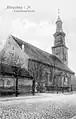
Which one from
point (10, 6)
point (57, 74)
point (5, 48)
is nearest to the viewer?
point (10, 6)

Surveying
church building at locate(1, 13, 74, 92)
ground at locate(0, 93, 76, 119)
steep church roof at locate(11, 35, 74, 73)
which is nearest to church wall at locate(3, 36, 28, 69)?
church building at locate(1, 13, 74, 92)

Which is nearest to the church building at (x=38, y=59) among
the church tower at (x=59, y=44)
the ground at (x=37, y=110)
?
the church tower at (x=59, y=44)

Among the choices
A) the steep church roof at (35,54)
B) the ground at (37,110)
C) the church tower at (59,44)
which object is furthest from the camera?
the church tower at (59,44)

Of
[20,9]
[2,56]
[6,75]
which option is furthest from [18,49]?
[20,9]

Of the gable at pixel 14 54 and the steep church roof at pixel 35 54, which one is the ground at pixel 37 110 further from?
the steep church roof at pixel 35 54

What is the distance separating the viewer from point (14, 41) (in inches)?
1326

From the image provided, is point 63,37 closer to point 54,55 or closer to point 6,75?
point 54,55

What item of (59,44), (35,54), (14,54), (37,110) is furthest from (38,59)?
(37,110)

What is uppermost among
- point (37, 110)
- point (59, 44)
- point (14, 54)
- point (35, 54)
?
point (59, 44)

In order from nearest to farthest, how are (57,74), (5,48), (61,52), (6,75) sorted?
1. (6,75)
2. (5,48)
3. (57,74)
4. (61,52)

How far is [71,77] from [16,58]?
75.6ft

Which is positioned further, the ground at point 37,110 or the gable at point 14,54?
the gable at point 14,54

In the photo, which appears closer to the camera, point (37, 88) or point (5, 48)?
point (37, 88)

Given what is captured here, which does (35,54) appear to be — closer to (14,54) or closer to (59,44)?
(14,54)
